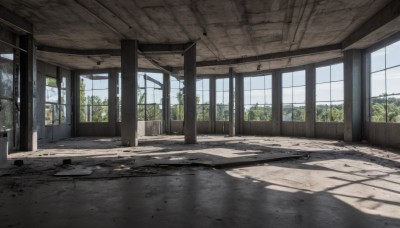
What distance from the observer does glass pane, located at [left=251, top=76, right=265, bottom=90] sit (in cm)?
2834

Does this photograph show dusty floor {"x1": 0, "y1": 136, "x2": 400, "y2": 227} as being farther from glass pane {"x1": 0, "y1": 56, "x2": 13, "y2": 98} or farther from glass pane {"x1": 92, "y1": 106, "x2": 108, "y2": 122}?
glass pane {"x1": 92, "y1": 106, "x2": 108, "y2": 122}

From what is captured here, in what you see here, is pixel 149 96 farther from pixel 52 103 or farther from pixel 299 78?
pixel 299 78

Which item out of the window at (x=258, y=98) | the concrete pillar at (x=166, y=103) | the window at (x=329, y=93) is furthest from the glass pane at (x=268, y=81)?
the concrete pillar at (x=166, y=103)

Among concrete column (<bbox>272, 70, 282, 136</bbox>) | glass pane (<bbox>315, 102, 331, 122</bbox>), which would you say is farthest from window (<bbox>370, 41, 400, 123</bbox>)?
concrete column (<bbox>272, 70, 282, 136</bbox>)

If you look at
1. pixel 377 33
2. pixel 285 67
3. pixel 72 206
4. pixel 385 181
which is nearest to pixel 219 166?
pixel 385 181

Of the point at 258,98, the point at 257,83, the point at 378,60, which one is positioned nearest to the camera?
the point at 378,60

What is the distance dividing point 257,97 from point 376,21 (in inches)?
589

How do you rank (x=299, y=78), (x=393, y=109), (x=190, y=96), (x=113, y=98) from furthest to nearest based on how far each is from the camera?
1. (x=113, y=98)
2. (x=299, y=78)
3. (x=190, y=96)
4. (x=393, y=109)

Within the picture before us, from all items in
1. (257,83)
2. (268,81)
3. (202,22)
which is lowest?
(257,83)

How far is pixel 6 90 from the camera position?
14.4 meters

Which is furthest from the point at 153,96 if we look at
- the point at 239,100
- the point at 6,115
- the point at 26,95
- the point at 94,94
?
the point at 6,115

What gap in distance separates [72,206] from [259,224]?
3407 millimetres

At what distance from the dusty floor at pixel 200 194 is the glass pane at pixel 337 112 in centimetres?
1171

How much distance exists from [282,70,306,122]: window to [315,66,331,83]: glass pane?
4.26ft
